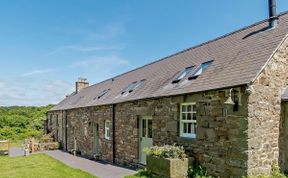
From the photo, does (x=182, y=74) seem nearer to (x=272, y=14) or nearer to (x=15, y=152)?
(x=272, y=14)

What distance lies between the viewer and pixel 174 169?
374 inches

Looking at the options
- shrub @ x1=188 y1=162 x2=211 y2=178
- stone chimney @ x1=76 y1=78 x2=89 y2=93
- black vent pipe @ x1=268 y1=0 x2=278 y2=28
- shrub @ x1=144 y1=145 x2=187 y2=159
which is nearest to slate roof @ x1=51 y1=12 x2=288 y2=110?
black vent pipe @ x1=268 y1=0 x2=278 y2=28

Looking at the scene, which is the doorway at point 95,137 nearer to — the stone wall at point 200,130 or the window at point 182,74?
the stone wall at point 200,130

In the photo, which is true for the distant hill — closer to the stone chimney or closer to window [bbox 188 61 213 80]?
the stone chimney

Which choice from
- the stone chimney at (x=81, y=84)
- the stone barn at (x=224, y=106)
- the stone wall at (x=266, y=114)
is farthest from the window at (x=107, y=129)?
the stone chimney at (x=81, y=84)

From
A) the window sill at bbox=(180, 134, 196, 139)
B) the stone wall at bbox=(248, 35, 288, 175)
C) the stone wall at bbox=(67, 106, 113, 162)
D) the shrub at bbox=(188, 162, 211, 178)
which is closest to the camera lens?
the stone wall at bbox=(248, 35, 288, 175)

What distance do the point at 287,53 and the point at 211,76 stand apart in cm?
258

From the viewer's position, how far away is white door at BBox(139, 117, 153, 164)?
1314 centimetres

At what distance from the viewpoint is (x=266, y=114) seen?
877 centimetres

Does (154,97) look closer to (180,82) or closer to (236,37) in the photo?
(180,82)

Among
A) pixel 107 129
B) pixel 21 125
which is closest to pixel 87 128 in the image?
pixel 107 129

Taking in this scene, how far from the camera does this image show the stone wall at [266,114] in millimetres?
8289

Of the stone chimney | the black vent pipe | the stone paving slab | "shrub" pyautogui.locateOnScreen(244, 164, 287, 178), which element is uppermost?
the black vent pipe

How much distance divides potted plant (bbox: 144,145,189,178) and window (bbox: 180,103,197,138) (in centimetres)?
63
